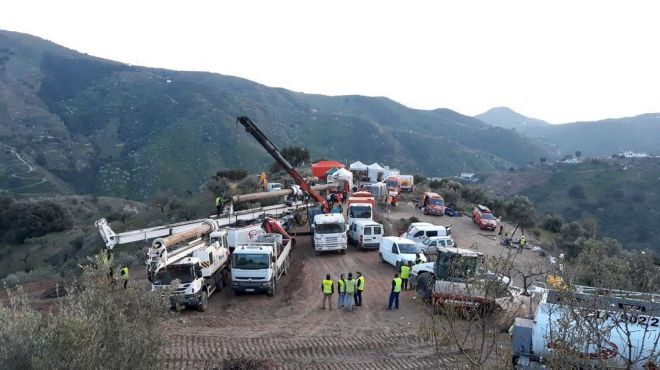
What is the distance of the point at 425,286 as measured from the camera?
19.0 meters

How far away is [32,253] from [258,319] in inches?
1415

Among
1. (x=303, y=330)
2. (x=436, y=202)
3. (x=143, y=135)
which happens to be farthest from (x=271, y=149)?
(x=143, y=135)

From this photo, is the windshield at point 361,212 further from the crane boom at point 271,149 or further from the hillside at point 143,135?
the hillside at point 143,135

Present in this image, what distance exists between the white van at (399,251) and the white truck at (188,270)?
30.1ft

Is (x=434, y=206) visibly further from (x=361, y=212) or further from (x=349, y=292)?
(x=349, y=292)

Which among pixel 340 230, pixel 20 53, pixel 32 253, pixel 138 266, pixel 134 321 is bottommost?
pixel 32 253

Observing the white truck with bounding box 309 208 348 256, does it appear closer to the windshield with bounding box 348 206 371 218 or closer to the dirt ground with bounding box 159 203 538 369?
the dirt ground with bounding box 159 203 538 369

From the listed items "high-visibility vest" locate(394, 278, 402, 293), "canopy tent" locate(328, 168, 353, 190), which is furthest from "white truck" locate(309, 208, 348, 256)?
"canopy tent" locate(328, 168, 353, 190)

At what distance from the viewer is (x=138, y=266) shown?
26.5 meters

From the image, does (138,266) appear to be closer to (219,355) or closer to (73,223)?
(219,355)

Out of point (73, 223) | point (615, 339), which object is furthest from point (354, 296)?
point (73, 223)

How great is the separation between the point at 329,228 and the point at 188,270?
10975 mm

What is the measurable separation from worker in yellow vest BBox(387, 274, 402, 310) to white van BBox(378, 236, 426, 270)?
15.3 feet

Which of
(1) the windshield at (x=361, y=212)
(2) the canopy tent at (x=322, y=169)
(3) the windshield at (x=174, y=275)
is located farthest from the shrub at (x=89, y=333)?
(2) the canopy tent at (x=322, y=169)
